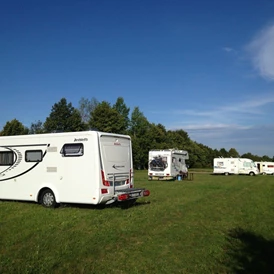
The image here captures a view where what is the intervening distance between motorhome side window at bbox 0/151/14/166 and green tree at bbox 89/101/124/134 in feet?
151

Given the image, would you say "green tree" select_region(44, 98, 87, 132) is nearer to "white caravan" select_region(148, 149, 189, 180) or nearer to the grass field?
"white caravan" select_region(148, 149, 189, 180)

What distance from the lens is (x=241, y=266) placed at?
6020 millimetres

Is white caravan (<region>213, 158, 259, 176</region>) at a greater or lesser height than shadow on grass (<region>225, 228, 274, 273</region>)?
greater

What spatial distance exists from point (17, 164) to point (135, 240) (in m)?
7.54

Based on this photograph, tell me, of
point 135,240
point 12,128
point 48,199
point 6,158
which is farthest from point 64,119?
point 135,240

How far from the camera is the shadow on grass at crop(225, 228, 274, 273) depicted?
5925 millimetres

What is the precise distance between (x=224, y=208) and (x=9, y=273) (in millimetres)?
9153

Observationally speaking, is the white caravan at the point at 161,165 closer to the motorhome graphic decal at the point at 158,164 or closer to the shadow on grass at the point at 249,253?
the motorhome graphic decal at the point at 158,164

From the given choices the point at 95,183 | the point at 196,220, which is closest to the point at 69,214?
the point at 95,183

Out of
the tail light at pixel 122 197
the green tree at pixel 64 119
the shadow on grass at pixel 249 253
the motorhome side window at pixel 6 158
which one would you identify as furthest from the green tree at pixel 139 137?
the shadow on grass at pixel 249 253

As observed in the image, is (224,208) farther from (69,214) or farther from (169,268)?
(169,268)

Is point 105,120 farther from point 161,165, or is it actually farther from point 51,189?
point 51,189

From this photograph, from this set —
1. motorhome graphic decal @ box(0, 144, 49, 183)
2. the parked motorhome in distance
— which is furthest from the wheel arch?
the parked motorhome in distance

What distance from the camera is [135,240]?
7648mm
